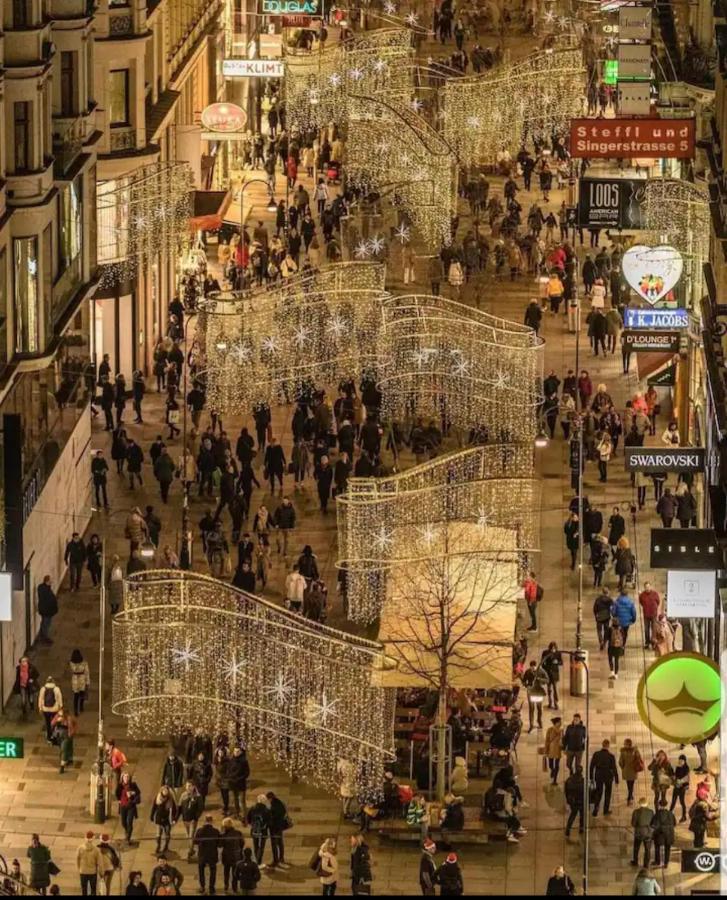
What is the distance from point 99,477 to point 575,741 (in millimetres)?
18894

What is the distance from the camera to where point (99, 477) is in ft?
279

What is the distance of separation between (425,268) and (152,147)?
43.8 feet

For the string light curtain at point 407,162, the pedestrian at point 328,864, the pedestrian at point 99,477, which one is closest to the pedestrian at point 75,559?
the pedestrian at point 99,477

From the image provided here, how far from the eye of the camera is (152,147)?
95562 millimetres

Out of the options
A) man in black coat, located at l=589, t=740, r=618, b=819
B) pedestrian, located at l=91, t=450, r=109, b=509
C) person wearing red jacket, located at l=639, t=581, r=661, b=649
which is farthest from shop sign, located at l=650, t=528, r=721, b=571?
pedestrian, located at l=91, t=450, r=109, b=509

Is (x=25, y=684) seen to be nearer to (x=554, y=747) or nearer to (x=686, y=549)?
(x=554, y=747)

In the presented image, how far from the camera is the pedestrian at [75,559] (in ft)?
263

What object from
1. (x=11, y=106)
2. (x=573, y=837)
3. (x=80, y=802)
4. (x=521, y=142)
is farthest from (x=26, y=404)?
(x=521, y=142)

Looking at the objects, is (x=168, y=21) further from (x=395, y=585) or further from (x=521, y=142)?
(x=395, y=585)

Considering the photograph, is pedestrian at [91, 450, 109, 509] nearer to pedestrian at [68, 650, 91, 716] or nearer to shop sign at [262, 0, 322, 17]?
pedestrian at [68, 650, 91, 716]

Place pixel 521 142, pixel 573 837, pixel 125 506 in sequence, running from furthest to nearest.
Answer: pixel 521 142 → pixel 125 506 → pixel 573 837

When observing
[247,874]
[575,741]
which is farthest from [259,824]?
[575,741]

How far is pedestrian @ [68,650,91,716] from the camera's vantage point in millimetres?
73000

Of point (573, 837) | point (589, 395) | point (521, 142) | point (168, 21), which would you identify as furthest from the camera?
point (521, 142)
